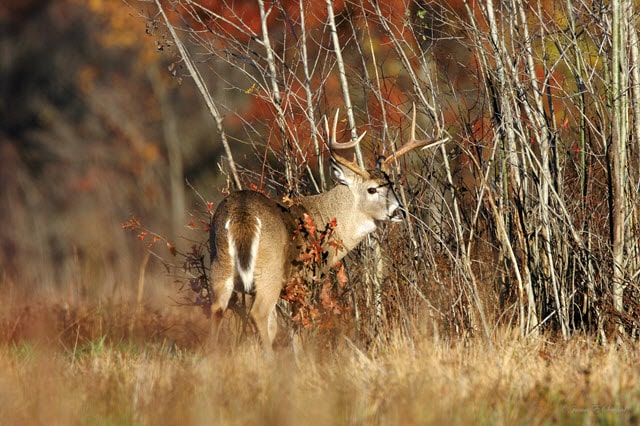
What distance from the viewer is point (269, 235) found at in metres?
7.62

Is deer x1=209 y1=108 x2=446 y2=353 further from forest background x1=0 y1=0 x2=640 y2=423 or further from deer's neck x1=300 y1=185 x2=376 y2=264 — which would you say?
forest background x1=0 y1=0 x2=640 y2=423

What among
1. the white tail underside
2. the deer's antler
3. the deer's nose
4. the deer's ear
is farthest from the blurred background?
the white tail underside

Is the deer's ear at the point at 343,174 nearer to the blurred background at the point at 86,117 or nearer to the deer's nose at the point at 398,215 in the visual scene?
the deer's nose at the point at 398,215

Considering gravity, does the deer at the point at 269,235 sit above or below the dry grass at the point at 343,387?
above

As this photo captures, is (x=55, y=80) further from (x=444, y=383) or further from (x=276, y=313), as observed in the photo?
(x=444, y=383)

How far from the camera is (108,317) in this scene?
26.8 ft

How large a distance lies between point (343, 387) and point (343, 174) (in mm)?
3823

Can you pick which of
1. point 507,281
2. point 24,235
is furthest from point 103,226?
point 24,235

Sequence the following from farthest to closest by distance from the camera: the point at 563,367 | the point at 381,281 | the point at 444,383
Answer: 1. the point at 381,281
2. the point at 563,367
3. the point at 444,383

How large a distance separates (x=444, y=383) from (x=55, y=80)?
75.0 ft

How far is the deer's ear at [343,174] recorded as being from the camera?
8.70m

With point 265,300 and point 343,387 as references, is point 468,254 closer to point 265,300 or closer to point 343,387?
point 265,300

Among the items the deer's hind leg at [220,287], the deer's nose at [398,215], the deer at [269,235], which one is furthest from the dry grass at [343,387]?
the deer's nose at [398,215]

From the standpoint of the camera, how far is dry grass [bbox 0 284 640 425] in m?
4.55
